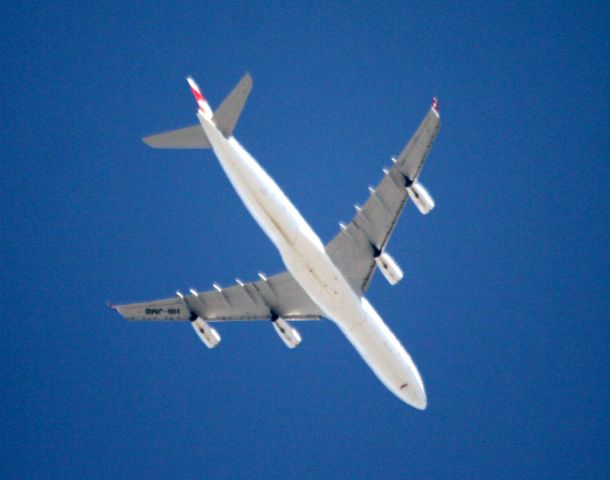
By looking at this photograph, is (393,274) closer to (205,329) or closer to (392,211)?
(392,211)

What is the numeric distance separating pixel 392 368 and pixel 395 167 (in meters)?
10.1

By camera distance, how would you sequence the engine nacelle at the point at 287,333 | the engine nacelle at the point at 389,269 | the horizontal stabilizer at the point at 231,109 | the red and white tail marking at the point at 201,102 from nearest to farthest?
the horizontal stabilizer at the point at 231,109, the red and white tail marking at the point at 201,102, the engine nacelle at the point at 389,269, the engine nacelle at the point at 287,333

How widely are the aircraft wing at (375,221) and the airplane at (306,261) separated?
5 cm

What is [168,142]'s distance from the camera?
42.7 metres

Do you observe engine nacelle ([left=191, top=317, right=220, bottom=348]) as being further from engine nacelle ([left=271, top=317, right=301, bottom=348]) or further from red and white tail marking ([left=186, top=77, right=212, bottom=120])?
red and white tail marking ([left=186, top=77, right=212, bottom=120])

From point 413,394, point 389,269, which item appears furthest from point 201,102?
point 413,394

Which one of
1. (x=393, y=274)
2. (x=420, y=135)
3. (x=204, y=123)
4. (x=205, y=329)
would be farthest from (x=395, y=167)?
(x=205, y=329)

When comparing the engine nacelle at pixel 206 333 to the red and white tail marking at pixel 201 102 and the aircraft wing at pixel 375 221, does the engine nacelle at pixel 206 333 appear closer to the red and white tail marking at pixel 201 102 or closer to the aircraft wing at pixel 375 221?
the aircraft wing at pixel 375 221

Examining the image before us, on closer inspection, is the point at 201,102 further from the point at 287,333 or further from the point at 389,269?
the point at 287,333

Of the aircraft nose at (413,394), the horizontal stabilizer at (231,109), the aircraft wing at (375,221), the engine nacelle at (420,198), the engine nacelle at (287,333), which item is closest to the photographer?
the horizontal stabilizer at (231,109)

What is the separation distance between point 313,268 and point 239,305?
8.90 m

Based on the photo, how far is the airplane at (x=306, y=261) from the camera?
4234 centimetres

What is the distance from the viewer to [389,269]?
47.6 metres

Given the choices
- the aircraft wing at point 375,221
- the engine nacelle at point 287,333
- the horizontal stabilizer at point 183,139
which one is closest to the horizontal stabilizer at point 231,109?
the horizontal stabilizer at point 183,139
